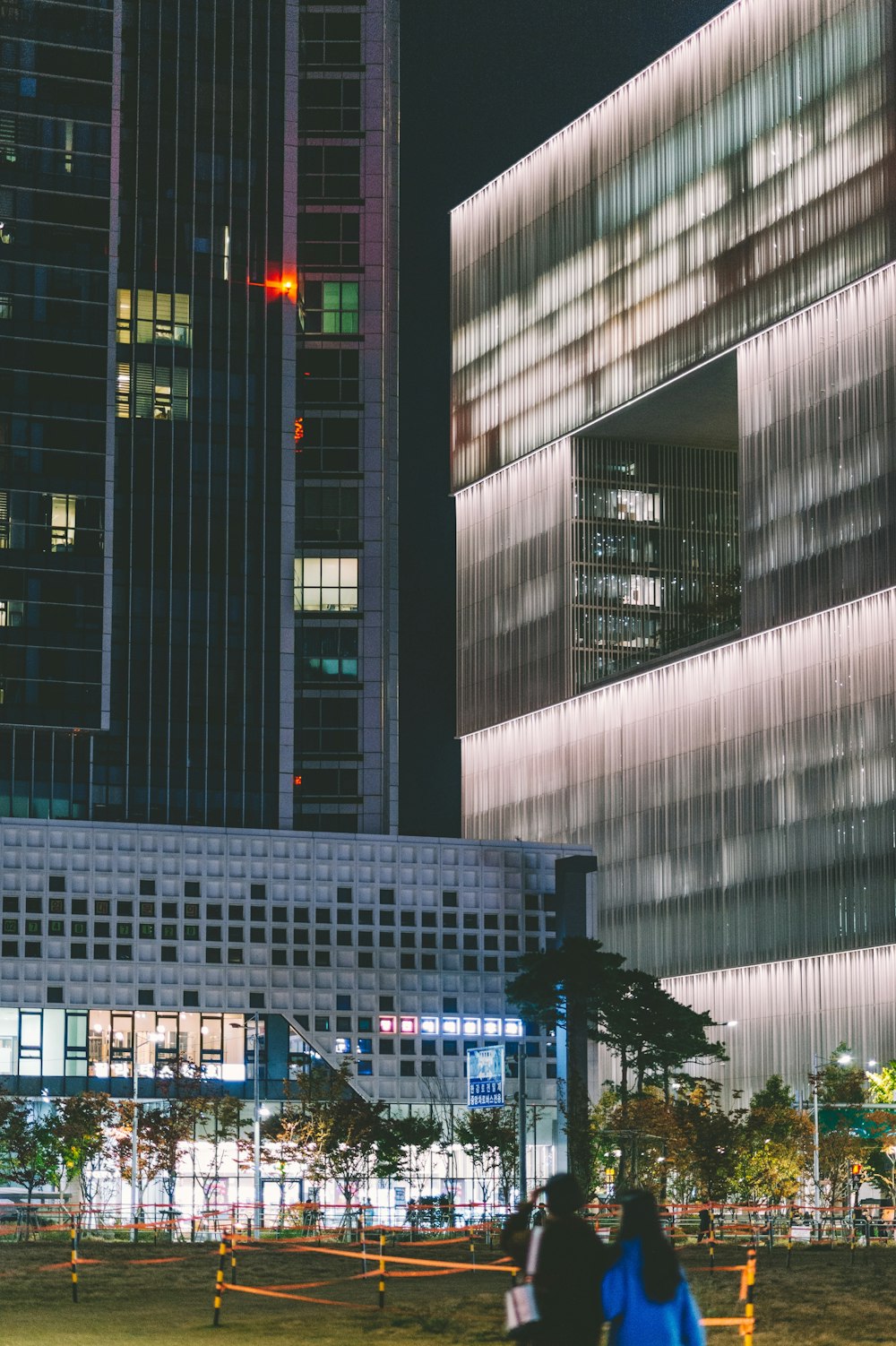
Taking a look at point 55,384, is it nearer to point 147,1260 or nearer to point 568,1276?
point 147,1260

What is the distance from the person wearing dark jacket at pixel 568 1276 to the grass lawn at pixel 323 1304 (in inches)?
656

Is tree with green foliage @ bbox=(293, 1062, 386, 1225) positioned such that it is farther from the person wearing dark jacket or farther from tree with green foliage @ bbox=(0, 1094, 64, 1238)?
the person wearing dark jacket

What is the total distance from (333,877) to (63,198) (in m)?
54.2

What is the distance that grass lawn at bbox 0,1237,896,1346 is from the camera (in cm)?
3509

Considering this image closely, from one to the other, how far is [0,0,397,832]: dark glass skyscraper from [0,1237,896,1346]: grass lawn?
94.1 meters

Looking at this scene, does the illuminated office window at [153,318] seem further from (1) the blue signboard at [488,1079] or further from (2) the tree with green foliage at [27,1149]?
(1) the blue signboard at [488,1079]

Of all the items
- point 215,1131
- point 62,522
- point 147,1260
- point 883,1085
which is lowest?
point 147,1260

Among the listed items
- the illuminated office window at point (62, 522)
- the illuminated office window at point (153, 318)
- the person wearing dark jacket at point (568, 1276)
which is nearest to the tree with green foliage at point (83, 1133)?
the illuminated office window at point (62, 522)

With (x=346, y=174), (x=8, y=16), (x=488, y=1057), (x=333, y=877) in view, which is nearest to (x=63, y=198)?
(x=8, y=16)

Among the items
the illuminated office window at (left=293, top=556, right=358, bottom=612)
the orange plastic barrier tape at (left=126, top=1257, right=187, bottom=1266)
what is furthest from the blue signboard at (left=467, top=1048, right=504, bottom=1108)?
the illuminated office window at (left=293, top=556, right=358, bottom=612)

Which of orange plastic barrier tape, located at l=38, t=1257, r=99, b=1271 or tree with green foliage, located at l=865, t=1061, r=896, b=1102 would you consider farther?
tree with green foliage, located at l=865, t=1061, r=896, b=1102

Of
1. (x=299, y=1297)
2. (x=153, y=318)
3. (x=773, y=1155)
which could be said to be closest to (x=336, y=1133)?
(x=773, y=1155)

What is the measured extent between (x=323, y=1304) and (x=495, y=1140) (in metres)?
71.8

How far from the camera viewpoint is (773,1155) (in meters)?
94.8
